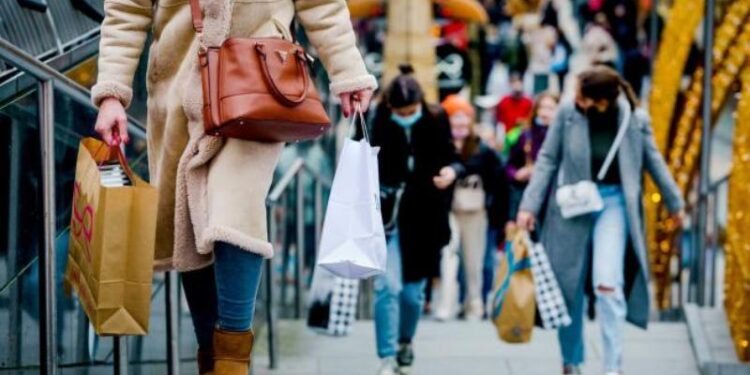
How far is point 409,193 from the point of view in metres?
8.24

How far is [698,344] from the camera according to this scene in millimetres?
8773

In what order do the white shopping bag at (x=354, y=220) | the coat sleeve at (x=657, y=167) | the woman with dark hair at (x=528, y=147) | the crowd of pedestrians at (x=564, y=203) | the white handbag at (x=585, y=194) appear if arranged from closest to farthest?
the white shopping bag at (x=354, y=220) < the white handbag at (x=585, y=194) < the crowd of pedestrians at (x=564, y=203) < the coat sleeve at (x=657, y=167) < the woman with dark hair at (x=528, y=147)

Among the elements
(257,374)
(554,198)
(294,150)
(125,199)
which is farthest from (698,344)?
(125,199)

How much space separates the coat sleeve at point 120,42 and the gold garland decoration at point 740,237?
146 inches

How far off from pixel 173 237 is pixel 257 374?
299 cm

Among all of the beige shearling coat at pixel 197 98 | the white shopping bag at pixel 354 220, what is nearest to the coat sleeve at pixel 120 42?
the beige shearling coat at pixel 197 98

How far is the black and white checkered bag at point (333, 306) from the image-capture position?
796 cm

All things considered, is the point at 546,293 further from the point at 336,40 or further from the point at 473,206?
the point at 473,206

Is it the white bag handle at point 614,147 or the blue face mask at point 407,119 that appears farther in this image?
the blue face mask at point 407,119

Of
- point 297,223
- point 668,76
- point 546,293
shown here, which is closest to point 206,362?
point 546,293

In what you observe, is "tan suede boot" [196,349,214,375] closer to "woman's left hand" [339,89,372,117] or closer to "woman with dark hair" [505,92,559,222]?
"woman's left hand" [339,89,372,117]

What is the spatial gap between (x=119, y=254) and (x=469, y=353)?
4.76 meters

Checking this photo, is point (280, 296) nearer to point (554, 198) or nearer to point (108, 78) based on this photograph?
point (554, 198)

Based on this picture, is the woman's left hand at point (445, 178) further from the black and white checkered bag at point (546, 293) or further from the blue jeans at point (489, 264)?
the blue jeans at point (489, 264)
